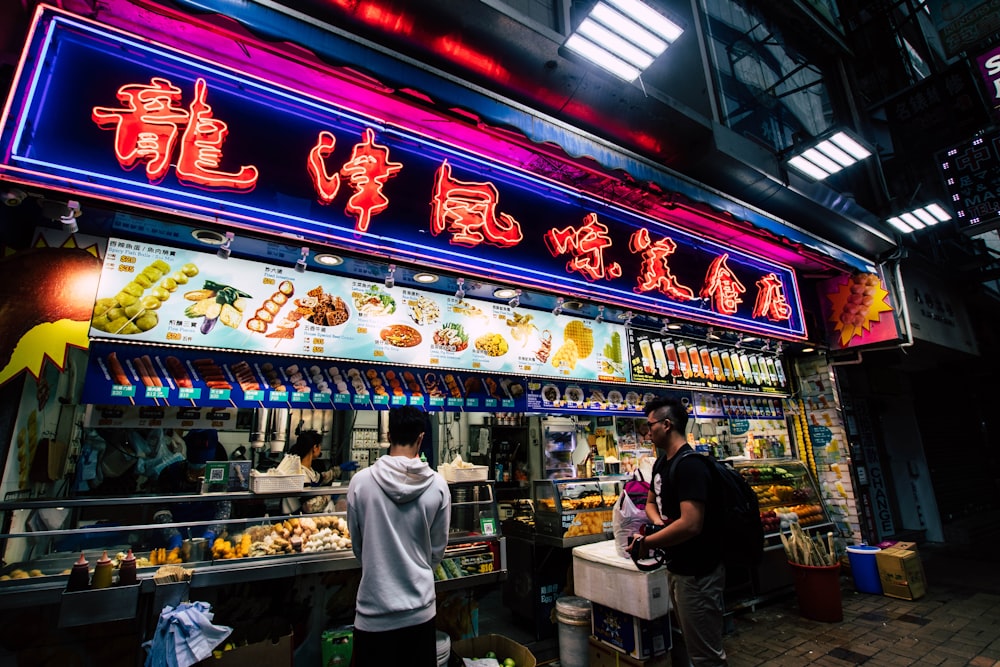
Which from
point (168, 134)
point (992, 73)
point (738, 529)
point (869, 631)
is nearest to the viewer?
point (738, 529)

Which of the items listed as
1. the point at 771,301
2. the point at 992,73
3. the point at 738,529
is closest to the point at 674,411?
the point at 738,529

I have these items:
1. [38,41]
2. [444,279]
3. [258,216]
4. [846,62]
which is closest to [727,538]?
[444,279]

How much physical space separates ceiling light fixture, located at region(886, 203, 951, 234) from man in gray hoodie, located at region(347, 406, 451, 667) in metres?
11.7

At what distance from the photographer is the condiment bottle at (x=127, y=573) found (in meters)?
3.03

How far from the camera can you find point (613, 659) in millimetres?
4328

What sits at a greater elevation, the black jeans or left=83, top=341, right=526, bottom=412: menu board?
left=83, top=341, right=526, bottom=412: menu board

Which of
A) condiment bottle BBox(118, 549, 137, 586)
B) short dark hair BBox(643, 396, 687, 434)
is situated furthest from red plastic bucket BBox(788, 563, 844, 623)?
condiment bottle BBox(118, 549, 137, 586)

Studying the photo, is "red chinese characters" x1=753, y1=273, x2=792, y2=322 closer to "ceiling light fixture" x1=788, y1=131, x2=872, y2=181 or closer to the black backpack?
"ceiling light fixture" x1=788, y1=131, x2=872, y2=181

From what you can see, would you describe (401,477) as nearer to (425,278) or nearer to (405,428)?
(405,428)

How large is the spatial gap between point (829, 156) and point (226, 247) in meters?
8.77

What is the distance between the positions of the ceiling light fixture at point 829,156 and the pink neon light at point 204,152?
8.04 metres

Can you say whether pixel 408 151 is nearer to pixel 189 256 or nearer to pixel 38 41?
pixel 189 256

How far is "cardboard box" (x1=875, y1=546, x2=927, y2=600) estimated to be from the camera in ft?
21.9

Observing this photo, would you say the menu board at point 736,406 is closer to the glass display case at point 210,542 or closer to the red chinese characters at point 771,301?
the red chinese characters at point 771,301
